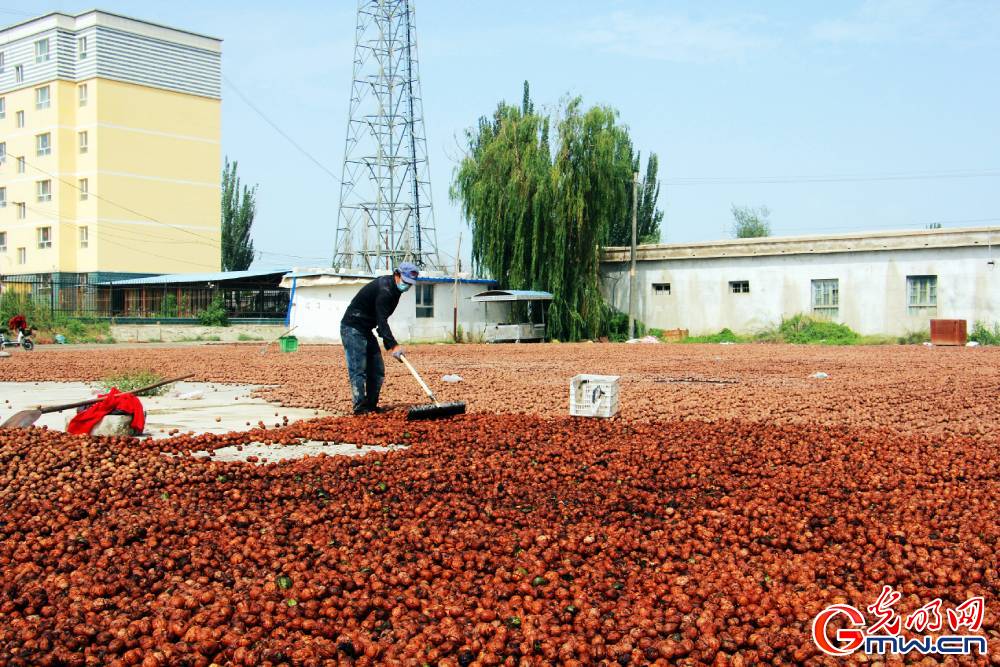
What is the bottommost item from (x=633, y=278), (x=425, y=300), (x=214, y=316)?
(x=214, y=316)

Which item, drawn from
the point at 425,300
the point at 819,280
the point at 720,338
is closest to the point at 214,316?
the point at 425,300

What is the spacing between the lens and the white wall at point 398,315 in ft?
89.0

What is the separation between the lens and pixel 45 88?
39.7 metres

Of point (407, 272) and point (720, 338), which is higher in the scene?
point (407, 272)

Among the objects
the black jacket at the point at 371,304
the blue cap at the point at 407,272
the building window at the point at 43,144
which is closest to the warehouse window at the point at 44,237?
the building window at the point at 43,144

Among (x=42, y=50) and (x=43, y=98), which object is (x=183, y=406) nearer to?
(x=43, y=98)

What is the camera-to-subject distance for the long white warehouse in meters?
26.6

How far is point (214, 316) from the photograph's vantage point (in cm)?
3031

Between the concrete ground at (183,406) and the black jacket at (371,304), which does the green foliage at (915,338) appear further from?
the black jacket at (371,304)

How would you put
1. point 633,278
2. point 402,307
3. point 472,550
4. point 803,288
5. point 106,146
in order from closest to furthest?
point 472,550 < point 402,307 < point 803,288 < point 633,278 < point 106,146

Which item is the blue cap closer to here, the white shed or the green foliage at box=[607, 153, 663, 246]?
the white shed

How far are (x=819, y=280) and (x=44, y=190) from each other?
115 feet

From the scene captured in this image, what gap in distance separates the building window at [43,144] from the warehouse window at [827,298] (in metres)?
34.4

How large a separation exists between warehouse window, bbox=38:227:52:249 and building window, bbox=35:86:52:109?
5.74m
